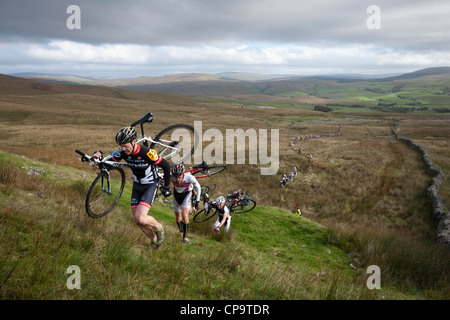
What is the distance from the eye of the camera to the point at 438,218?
52.2 ft

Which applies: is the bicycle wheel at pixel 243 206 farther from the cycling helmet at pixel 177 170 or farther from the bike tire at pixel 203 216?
the cycling helmet at pixel 177 170

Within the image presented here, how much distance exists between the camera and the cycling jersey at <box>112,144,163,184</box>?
6.50 metres

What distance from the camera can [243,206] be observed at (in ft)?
44.2

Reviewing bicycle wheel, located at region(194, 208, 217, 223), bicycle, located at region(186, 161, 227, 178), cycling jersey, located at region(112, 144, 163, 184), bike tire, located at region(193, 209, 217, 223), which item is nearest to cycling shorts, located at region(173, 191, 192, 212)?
bicycle, located at region(186, 161, 227, 178)

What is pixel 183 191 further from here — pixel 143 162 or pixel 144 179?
pixel 143 162

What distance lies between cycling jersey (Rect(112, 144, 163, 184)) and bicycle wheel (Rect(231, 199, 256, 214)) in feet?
23.9

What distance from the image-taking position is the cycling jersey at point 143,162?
650cm

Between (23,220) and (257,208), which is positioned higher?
(23,220)

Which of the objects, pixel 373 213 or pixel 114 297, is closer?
pixel 114 297

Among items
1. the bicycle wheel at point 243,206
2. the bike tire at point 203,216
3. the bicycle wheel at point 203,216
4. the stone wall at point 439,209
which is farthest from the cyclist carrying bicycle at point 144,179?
the stone wall at point 439,209

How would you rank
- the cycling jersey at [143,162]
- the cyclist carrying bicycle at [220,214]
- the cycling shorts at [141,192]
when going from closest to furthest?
the cycling jersey at [143,162]
the cycling shorts at [141,192]
the cyclist carrying bicycle at [220,214]

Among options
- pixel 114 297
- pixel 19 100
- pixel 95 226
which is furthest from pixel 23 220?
pixel 19 100
